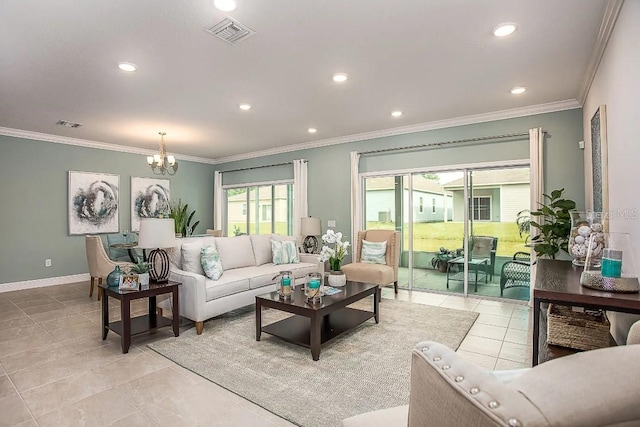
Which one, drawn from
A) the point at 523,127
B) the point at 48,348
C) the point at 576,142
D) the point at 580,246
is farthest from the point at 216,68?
the point at 576,142

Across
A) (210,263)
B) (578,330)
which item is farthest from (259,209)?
(578,330)

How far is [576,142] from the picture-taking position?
175 inches

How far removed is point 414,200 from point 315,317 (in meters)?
3.47

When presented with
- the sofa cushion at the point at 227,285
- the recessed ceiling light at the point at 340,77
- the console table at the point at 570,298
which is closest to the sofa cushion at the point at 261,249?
the sofa cushion at the point at 227,285

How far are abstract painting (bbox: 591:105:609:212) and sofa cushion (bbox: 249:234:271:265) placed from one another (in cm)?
406

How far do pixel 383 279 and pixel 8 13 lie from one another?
4.61 meters

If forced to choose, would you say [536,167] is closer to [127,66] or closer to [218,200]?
[127,66]

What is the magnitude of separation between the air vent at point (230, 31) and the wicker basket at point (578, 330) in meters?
3.04

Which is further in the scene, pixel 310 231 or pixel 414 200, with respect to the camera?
pixel 310 231

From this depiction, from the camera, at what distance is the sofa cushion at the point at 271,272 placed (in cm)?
431

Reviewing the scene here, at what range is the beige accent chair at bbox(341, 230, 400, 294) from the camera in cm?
489

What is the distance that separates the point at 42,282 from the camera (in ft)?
19.7

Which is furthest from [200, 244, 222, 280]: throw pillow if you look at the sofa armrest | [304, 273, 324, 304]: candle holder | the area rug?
[304, 273, 324, 304]: candle holder

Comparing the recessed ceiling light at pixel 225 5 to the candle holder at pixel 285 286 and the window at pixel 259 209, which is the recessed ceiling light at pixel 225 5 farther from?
the window at pixel 259 209
